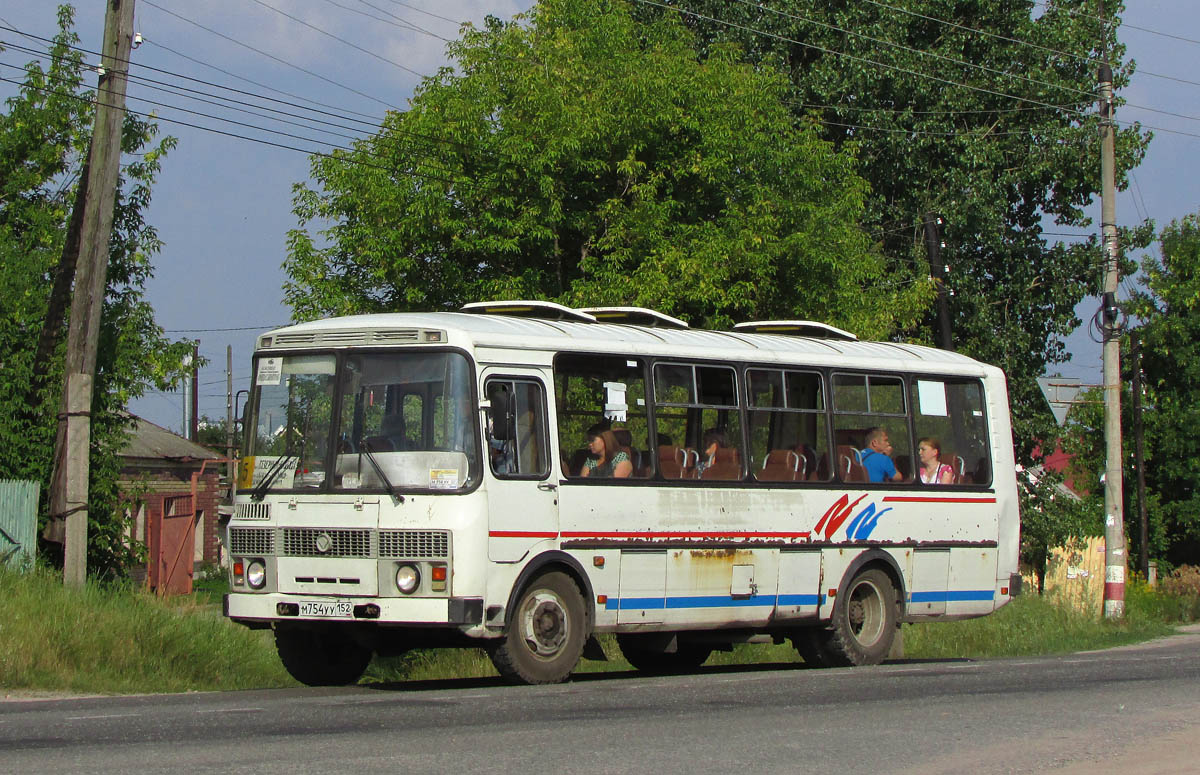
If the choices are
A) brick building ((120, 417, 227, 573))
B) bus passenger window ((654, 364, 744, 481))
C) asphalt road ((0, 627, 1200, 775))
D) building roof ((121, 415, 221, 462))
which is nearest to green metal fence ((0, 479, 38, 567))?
asphalt road ((0, 627, 1200, 775))

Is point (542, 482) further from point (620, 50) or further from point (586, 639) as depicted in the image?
point (620, 50)

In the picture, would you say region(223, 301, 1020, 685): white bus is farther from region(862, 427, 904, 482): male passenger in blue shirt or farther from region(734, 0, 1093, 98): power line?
region(734, 0, 1093, 98): power line

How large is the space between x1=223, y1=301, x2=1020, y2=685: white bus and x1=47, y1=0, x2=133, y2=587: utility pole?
17.5 feet

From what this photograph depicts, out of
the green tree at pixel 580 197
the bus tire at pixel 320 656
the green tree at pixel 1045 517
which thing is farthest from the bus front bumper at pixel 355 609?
the green tree at pixel 1045 517

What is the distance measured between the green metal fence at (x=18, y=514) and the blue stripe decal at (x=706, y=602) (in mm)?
9984

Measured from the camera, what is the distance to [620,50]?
2666 centimetres

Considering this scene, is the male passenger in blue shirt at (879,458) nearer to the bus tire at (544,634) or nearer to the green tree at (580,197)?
the bus tire at (544,634)

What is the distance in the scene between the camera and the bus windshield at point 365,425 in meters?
11.8

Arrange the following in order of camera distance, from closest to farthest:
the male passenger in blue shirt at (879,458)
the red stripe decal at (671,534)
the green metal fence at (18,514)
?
the red stripe decal at (671,534) → the male passenger in blue shirt at (879,458) → the green metal fence at (18,514)

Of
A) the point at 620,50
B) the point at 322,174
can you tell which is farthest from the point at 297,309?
the point at 620,50

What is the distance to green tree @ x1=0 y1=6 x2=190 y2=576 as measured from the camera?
67.8 ft

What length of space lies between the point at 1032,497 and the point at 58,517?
25653 millimetres

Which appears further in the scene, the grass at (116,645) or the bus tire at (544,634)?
the grass at (116,645)

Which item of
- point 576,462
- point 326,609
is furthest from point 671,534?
point 326,609
